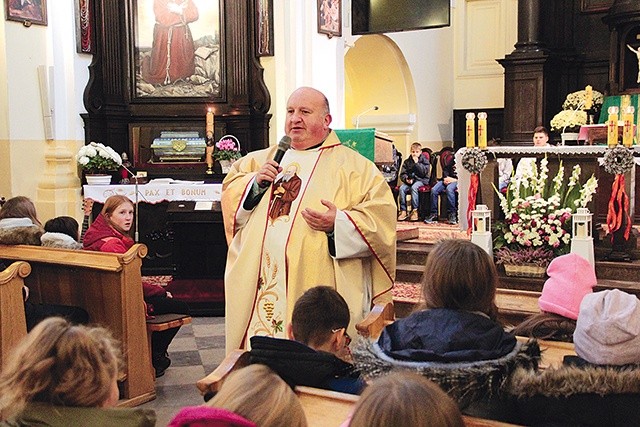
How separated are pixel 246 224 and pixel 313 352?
1.69 metres

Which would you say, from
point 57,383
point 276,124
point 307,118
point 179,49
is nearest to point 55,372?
point 57,383

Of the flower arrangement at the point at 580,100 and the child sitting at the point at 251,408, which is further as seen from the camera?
the flower arrangement at the point at 580,100

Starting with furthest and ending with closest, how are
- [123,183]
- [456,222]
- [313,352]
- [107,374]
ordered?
[456,222] → [123,183] → [313,352] → [107,374]

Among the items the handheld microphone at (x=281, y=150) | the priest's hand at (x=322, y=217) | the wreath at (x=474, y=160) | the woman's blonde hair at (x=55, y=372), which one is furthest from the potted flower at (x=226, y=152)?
the woman's blonde hair at (x=55, y=372)

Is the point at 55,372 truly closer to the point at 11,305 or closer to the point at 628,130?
the point at 11,305

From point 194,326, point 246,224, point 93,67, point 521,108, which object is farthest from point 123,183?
point 521,108

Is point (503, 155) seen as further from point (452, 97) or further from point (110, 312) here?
point (452, 97)

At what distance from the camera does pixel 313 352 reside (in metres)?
2.67

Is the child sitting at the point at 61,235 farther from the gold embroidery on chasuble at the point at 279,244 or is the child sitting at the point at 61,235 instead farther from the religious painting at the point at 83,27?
the religious painting at the point at 83,27

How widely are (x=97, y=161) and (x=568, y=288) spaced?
274 inches

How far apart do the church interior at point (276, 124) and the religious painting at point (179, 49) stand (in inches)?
0.9

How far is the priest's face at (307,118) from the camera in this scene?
402 cm

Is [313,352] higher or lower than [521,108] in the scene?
lower

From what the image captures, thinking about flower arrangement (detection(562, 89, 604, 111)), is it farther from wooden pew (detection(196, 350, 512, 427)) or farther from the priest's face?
wooden pew (detection(196, 350, 512, 427))
